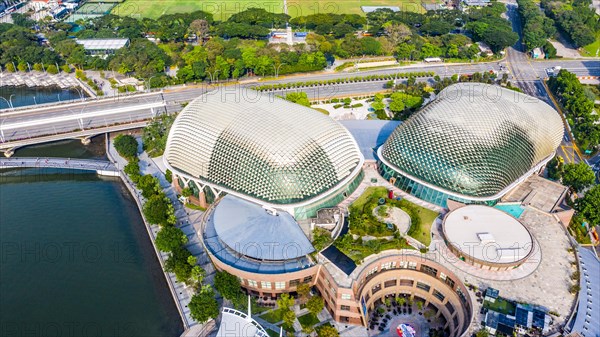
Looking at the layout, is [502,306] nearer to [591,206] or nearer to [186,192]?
[591,206]

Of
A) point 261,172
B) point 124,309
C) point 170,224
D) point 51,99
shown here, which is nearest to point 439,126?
point 261,172

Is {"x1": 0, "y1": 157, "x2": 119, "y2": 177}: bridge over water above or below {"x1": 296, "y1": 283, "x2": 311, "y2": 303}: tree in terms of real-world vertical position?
above

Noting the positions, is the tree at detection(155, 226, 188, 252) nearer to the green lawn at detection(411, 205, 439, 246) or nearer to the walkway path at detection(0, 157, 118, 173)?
the walkway path at detection(0, 157, 118, 173)

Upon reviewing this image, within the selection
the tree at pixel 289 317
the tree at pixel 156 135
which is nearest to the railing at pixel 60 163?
the tree at pixel 156 135

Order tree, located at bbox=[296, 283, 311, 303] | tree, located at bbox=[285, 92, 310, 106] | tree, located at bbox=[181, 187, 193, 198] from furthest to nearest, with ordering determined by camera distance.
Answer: tree, located at bbox=[285, 92, 310, 106], tree, located at bbox=[181, 187, 193, 198], tree, located at bbox=[296, 283, 311, 303]

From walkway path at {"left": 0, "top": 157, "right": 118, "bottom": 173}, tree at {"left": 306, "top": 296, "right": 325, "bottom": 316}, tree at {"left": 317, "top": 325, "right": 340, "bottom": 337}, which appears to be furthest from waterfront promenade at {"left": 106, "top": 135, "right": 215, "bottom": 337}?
tree at {"left": 317, "top": 325, "right": 340, "bottom": 337}

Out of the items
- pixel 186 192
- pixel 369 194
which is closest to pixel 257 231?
pixel 186 192

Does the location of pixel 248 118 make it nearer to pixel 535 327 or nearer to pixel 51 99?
pixel 535 327
